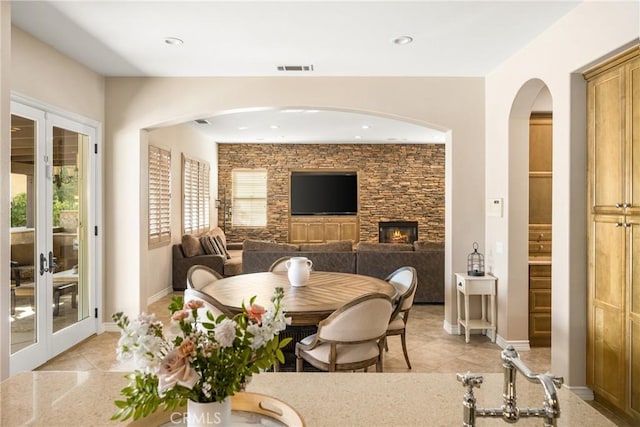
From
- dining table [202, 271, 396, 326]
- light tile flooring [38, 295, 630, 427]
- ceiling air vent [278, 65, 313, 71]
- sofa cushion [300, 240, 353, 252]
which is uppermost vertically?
ceiling air vent [278, 65, 313, 71]

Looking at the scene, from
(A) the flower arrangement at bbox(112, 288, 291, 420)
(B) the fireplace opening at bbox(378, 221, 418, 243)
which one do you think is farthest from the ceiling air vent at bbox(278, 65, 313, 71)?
(B) the fireplace opening at bbox(378, 221, 418, 243)

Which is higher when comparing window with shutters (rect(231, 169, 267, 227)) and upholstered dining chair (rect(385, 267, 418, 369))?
window with shutters (rect(231, 169, 267, 227))

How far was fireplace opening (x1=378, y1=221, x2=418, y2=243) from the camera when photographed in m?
9.96

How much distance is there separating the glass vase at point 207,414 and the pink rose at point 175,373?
0.08 meters

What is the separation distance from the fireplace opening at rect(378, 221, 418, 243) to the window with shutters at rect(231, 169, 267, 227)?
2713 millimetres

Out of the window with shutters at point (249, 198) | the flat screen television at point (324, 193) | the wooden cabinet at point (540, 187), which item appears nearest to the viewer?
the wooden cabinet at point (540, 187)

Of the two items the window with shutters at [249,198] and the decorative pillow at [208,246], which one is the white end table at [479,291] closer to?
the decorative pillow at [208,246]

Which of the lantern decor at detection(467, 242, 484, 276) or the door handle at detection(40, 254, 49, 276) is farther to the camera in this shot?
the lantern decor at detection(467, 242, 484, 276)

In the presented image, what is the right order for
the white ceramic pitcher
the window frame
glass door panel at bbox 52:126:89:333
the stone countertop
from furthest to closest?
the window frame < glass door panel at bbox 52:126:89:333 < the white ceramic pitcher < the stone countertop

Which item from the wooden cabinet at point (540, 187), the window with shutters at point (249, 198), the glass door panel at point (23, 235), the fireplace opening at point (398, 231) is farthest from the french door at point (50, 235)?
the fireplace opening at point (398, 231)

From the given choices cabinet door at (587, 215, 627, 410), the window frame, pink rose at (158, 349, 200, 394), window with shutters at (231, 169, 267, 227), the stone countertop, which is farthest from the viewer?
window with shutters at (231, 169, 267, 227)

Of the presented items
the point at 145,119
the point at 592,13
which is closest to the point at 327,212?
the point at 145,119

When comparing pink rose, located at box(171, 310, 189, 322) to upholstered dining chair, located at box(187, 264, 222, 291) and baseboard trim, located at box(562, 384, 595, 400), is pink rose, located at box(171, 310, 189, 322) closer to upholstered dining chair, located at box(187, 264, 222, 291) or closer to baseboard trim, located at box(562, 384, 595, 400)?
upholstered dining chair, located at box(187, 264, 222, 291)

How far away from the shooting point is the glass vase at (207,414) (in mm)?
872
